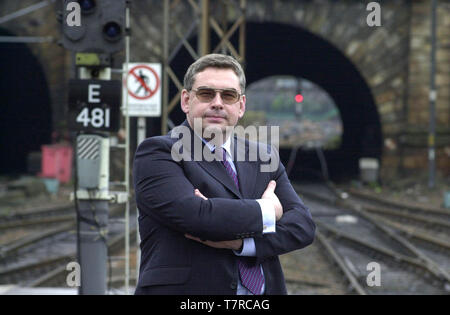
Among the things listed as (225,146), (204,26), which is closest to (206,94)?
(225,146)

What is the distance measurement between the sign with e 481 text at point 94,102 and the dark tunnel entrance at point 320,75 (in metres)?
16.1

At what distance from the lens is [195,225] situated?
2.40m

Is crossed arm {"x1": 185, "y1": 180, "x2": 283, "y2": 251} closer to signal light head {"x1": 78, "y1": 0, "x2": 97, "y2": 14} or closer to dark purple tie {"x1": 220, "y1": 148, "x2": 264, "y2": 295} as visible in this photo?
dark purple tie {"x1": 220, "y1": 148, "x2": 264, "y2": 295}

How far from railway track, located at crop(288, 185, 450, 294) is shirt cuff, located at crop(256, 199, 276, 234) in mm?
5099

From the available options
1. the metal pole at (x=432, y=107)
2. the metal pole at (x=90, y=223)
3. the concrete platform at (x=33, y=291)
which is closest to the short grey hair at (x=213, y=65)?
the metal pole at (x=90, y=223)

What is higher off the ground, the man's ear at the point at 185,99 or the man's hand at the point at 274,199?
the man's ear at the point at 185,99

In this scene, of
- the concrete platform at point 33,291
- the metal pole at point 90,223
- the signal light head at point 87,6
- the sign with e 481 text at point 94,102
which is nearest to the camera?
the signal light head at point 87,6

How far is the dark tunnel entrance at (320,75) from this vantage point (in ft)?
77.1

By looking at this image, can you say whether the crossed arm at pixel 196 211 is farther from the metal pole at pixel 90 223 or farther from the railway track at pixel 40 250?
the railway track at pixel 40 250

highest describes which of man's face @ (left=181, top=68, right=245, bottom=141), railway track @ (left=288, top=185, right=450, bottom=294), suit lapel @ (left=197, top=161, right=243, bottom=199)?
man's face @ (left=181, top=68, right=245, bottom=141)

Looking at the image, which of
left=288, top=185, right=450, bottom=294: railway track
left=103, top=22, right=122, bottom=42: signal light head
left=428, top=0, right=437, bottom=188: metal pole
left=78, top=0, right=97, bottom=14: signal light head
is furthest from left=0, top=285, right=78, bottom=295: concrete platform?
left=428, top=0, right=437, bottom=188: metal pole

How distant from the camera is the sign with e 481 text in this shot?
5.16 m
